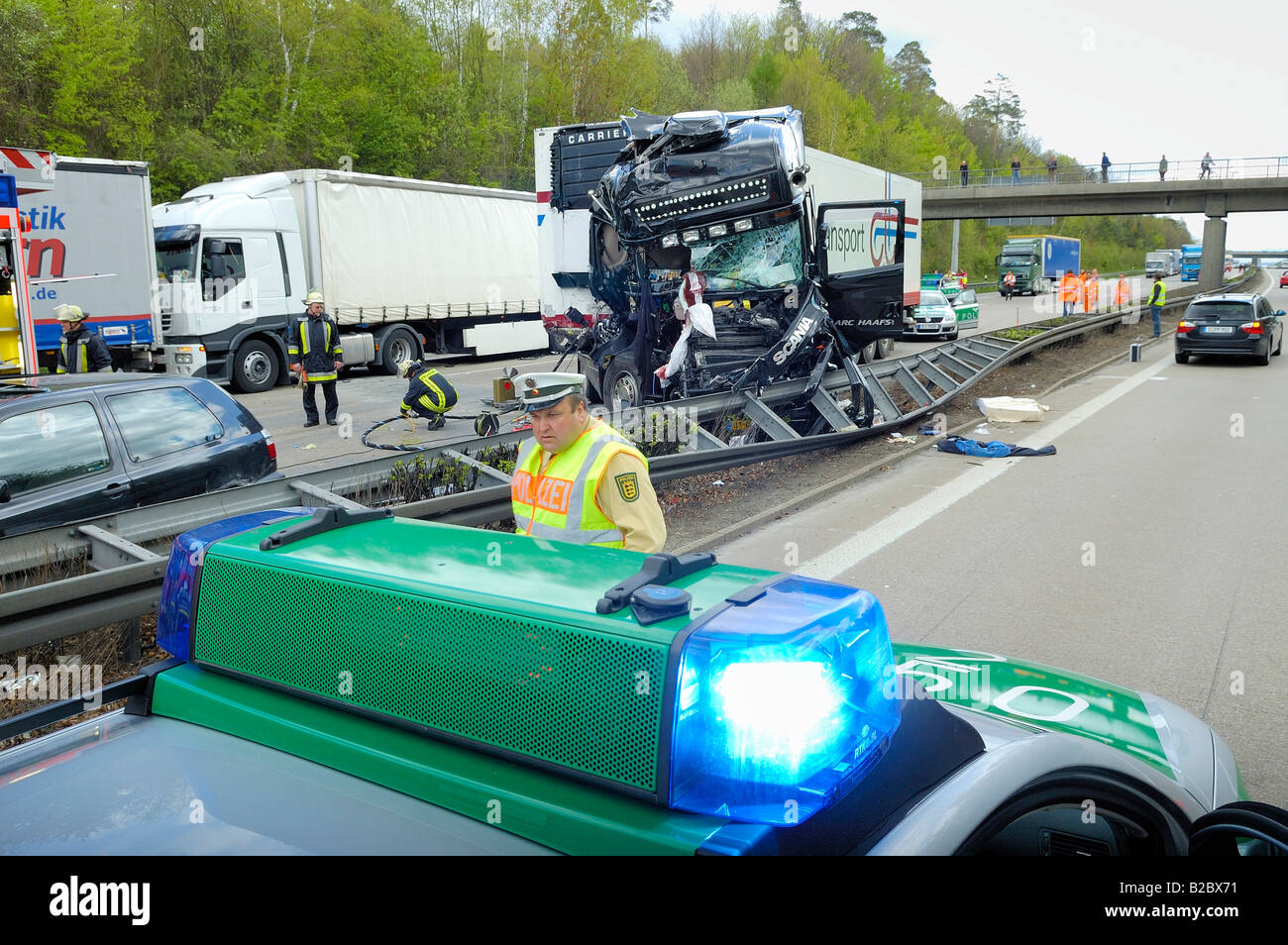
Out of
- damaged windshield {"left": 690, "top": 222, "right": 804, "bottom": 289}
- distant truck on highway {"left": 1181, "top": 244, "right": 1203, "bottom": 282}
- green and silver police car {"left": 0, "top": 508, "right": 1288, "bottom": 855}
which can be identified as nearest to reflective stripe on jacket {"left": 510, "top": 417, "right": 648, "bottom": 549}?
green and silver police car {"left": 0, "top": 508, "right": 1288, "bottom": 855}

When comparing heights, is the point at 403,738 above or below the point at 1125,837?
above

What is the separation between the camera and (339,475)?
702 centimetres

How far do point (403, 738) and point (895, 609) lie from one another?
5211 mm

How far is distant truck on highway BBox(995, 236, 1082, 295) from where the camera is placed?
6019 cm

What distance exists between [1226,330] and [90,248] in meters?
22.9

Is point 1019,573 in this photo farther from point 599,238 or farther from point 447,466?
point 599,238

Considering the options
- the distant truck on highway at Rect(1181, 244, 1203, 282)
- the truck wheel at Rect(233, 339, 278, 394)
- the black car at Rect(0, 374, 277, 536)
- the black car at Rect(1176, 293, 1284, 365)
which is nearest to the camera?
the black car at Rect(0, 374, 277, 536)

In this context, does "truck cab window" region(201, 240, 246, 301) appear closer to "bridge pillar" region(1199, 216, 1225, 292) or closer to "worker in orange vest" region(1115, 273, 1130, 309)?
"worker in orange vest" region(1115, 273, 1130, 309)

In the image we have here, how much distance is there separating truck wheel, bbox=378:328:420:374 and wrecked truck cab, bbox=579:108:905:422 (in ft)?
32.0

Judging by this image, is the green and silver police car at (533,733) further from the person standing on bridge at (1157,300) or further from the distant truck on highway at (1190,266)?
the distant truck on highway at (1190,266)

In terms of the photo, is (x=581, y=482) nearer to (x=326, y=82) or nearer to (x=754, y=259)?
(x=754, y=259)

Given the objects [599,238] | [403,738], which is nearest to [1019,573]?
[403,738]

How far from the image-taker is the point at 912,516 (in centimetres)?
965

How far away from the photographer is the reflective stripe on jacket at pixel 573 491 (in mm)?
3891
